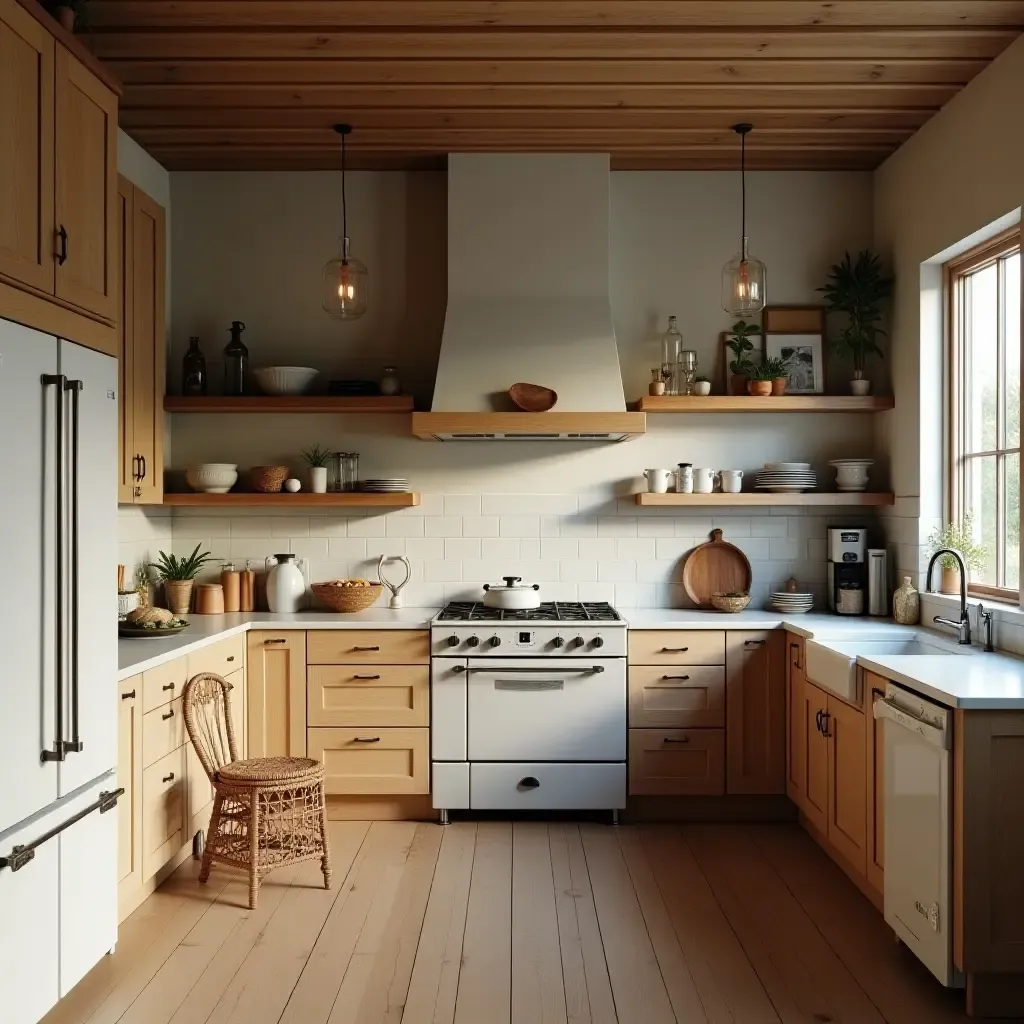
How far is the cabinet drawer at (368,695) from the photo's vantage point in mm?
4449

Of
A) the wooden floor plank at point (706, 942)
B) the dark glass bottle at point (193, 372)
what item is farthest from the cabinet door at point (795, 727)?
the dark glass bottle at point (193, 372)

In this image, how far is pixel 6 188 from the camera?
91.0 inches

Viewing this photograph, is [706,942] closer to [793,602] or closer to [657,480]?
[793,602]

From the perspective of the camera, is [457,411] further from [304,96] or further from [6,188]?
[6,188]

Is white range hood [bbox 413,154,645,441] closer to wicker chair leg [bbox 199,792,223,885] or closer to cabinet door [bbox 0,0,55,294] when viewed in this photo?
wicker chair leg [bbox 199,792,223,885]

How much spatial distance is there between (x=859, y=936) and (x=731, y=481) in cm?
227

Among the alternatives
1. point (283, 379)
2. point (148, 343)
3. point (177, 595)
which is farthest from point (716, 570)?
point (148, 343)

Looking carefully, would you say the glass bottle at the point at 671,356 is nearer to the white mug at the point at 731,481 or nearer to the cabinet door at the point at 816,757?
the white mug at the point at 731,481

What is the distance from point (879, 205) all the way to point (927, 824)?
334 cm

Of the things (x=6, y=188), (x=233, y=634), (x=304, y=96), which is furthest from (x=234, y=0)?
(x=233, y=634)

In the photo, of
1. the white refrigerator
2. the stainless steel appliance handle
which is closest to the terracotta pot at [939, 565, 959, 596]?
the white refrigerator

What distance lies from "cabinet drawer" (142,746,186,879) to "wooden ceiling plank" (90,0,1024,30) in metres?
2.65

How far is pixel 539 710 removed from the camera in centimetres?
441

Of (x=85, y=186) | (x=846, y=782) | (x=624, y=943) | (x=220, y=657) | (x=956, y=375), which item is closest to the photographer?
(x=85, y=186)
